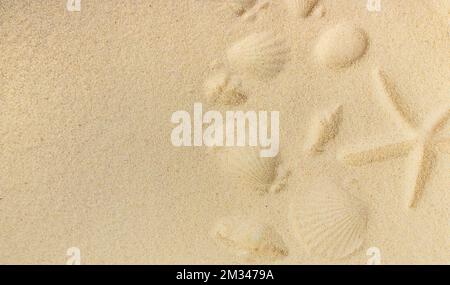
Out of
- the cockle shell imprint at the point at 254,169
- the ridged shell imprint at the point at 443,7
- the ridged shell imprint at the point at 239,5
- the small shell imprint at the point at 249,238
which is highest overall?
the ridged shell imprint at the point at 239,5

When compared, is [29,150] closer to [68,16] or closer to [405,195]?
[68,16]

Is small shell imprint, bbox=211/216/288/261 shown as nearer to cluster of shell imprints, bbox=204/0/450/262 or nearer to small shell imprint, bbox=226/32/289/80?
cluster of shell imprints, bbox=204/0/450/262

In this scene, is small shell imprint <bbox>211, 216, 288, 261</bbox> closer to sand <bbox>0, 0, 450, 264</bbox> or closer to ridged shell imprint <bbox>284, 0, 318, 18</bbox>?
sand <bbox>0, 0, 450, 264</bbox>

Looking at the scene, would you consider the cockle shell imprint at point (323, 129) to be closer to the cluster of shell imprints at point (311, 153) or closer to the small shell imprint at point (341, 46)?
the cluster of shell imprints at point (311, 153)

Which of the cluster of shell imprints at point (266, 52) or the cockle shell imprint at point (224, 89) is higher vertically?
the cluster of shell imprints at point (266, 52)

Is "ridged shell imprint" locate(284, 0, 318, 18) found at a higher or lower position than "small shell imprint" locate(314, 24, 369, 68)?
higher

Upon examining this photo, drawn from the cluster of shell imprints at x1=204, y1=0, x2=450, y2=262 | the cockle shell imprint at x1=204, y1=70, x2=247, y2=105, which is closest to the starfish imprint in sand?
the cluster of shell imprints at x1=204, y1=0, x2=450, y2=262

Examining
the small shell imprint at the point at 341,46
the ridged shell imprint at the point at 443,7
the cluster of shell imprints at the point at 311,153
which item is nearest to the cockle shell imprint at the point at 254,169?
the cluster of shell imprints at the point at 311,153

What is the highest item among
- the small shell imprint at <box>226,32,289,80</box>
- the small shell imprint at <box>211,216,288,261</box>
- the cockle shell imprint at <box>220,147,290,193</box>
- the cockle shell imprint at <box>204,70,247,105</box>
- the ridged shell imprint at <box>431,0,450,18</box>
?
the ridged shell imprint at <box>431,0,450,18</box>
